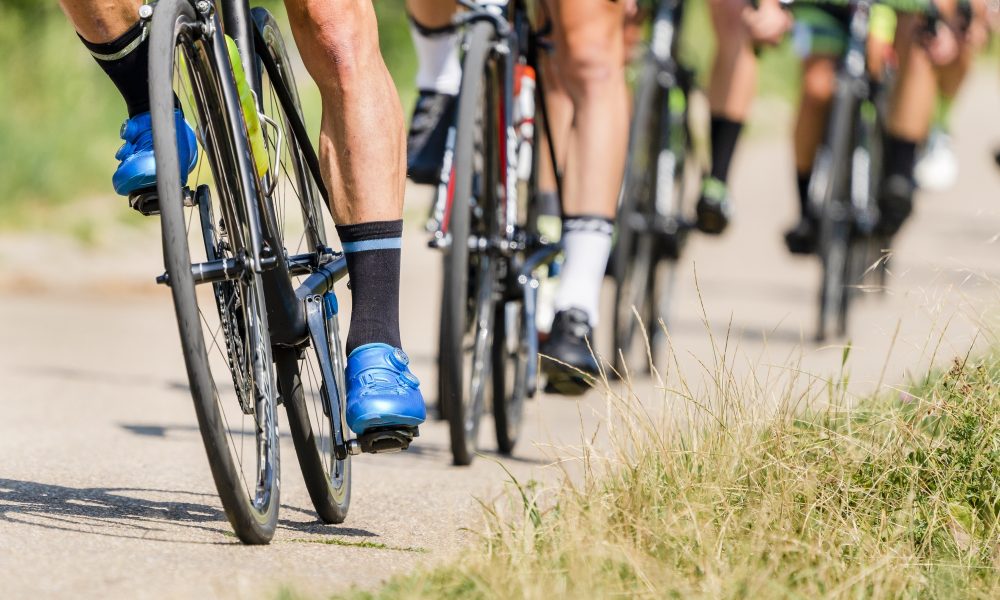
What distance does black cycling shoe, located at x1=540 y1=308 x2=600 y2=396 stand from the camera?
4.30 m

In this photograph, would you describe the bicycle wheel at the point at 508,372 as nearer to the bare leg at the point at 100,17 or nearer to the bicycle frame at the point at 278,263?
the bicycle frame at the point at 278,263

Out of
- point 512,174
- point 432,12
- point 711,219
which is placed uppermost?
point 432,12

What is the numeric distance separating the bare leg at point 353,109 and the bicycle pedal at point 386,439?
15.9 inches

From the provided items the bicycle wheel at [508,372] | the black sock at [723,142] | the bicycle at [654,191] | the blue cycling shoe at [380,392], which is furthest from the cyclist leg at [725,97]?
the blue cycling shoe at [380,392]

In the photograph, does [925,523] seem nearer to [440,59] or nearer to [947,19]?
[440,59]

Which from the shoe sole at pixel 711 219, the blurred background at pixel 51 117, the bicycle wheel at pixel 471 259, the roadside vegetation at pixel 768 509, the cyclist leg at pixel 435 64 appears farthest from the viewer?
the blurred background at pixel 51 117

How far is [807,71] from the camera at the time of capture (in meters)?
7.30

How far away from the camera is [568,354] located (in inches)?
173

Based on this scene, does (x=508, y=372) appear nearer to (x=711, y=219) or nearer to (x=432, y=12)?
(x=432, y=12)

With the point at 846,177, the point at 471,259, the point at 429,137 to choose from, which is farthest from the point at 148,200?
the point at 846,177

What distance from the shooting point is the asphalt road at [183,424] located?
8.93ft

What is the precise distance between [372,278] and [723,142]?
373 cm

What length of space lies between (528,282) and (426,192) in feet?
25.6

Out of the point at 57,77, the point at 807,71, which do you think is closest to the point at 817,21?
the point at 807,71
